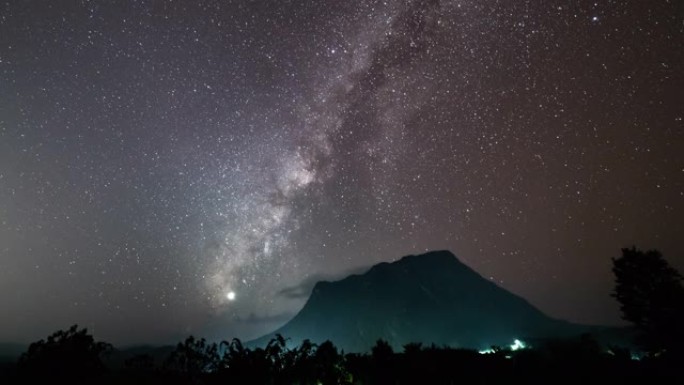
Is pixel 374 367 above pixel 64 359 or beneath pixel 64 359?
beneath

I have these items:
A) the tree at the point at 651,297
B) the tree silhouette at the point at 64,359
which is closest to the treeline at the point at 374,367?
the tree silhouette at the point at 64,359

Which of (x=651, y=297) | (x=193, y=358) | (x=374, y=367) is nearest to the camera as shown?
(x=651, y=297)

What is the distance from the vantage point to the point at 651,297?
119ft

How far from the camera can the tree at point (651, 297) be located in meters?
33.5

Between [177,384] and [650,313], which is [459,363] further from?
[177,384]

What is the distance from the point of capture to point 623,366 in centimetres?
2836

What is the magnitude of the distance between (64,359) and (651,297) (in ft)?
162

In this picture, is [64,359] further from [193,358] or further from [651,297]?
[651,297]

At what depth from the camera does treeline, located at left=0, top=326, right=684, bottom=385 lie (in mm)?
→ 27469

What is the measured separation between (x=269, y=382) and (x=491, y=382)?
20754 mm

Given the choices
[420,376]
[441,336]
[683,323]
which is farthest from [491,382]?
[441,336]

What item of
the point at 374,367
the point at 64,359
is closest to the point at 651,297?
the point at 374,367

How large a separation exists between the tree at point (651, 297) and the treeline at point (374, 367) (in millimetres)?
3051

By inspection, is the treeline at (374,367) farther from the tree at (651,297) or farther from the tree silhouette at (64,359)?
the tree at (651,297)
